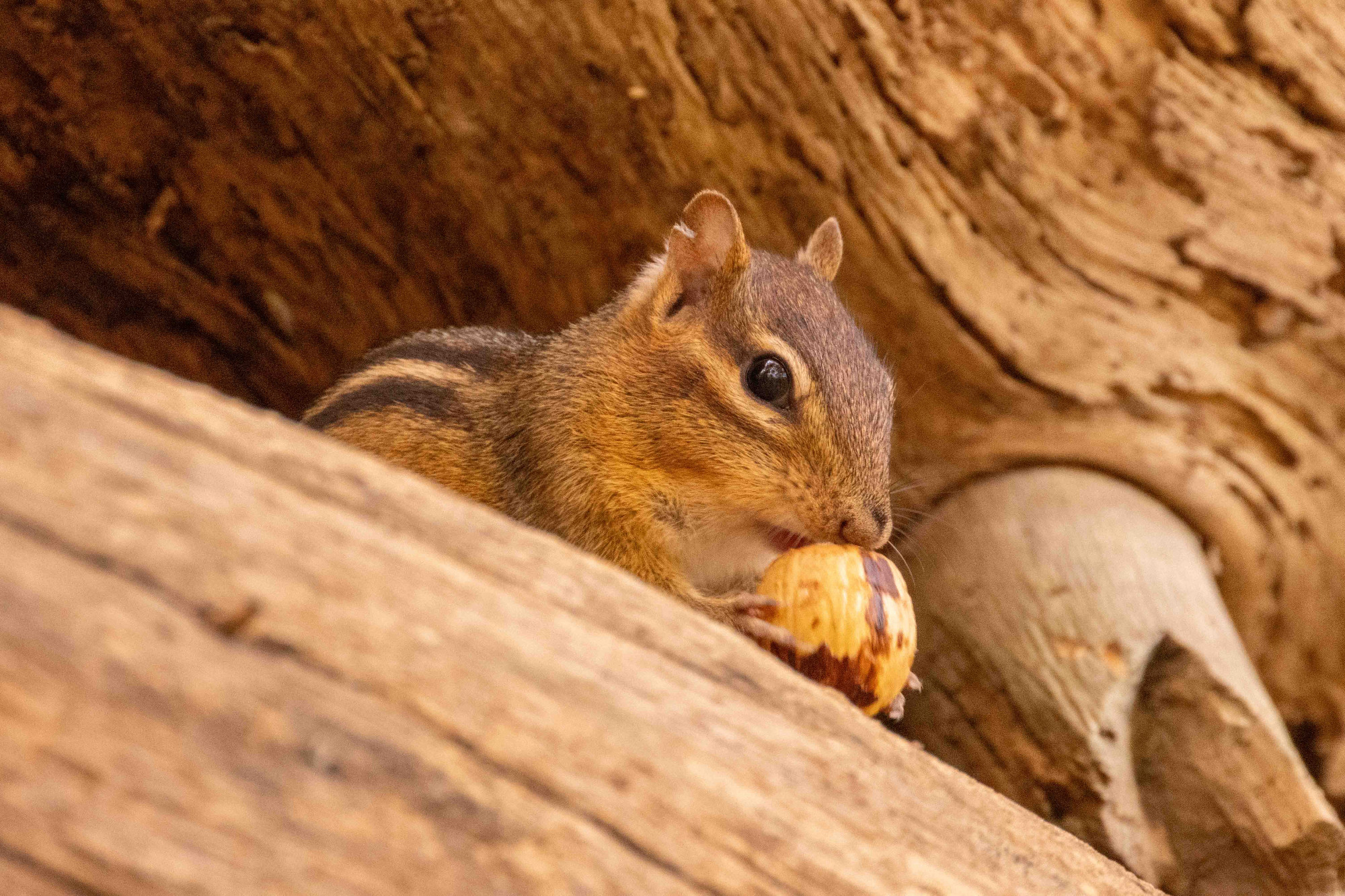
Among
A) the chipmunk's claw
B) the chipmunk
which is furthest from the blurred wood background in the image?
the chipmunk's claw

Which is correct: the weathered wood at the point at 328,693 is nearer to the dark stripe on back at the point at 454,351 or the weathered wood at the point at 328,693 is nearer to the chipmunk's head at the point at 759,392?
the chipmunk's head at the point at 759,392

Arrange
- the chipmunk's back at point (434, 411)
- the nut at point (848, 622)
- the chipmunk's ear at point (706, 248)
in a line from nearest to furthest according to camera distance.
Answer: the nut at point (848, 622), the chipmunk's ear at point (706, 248), the chipmunk's back at point (434, 411)

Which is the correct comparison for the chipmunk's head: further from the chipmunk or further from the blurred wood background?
the blurred wood background

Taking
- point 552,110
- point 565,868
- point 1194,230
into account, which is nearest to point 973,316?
point 1194,230

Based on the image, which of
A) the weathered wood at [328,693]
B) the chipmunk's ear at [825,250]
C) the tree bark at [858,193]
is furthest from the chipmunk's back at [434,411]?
the weathered wood at [328,693]

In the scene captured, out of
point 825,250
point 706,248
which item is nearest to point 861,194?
point 825,250

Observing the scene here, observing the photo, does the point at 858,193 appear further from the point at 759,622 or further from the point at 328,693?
the point at 328,693
